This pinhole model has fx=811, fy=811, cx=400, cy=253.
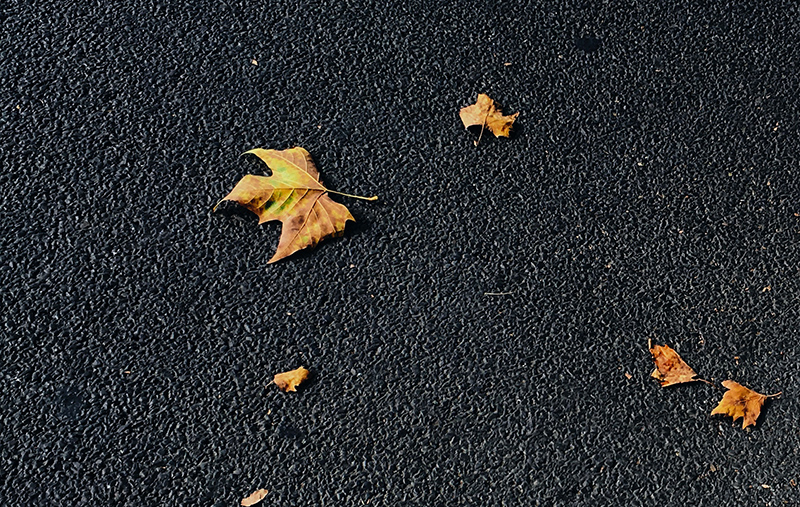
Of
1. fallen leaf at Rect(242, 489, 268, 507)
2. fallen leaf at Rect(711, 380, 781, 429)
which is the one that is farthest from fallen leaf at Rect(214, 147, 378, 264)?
fallen leaf at Rect(711, 380, 781, 429)

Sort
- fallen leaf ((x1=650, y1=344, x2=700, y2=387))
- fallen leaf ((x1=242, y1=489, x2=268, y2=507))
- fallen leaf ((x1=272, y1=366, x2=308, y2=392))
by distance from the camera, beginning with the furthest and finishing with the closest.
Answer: fallen leaf ((x1=650, y1=344, x2=700, y2=387)), fallen leaf ((x1=272, y1=366, x2=308, y2=392)), fallen leaf ((x1=242, y1=489, x2=268, y2=507))

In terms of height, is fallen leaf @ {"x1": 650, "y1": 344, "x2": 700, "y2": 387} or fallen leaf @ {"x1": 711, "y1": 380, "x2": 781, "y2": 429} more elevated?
fallen leaf @ {"x1": 650, "y1": 344, "x2": 700, "y2": 387}

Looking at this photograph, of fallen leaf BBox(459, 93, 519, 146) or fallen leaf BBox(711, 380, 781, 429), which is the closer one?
fallen leaf BBox(711, 380, 781, 429)

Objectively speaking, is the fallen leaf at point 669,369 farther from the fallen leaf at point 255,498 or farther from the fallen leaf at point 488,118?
the fallen leaf at point 255,498

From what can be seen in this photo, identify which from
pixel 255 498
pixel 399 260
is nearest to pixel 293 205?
pixel 399 260

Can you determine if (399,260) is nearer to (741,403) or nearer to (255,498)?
(255,498)

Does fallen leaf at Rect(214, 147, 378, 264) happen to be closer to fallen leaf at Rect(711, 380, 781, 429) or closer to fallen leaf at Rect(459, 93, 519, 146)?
fallen leaf at Rect(459, 93, 519, 146)

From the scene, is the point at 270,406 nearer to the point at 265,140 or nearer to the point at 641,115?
the point at 265,140
